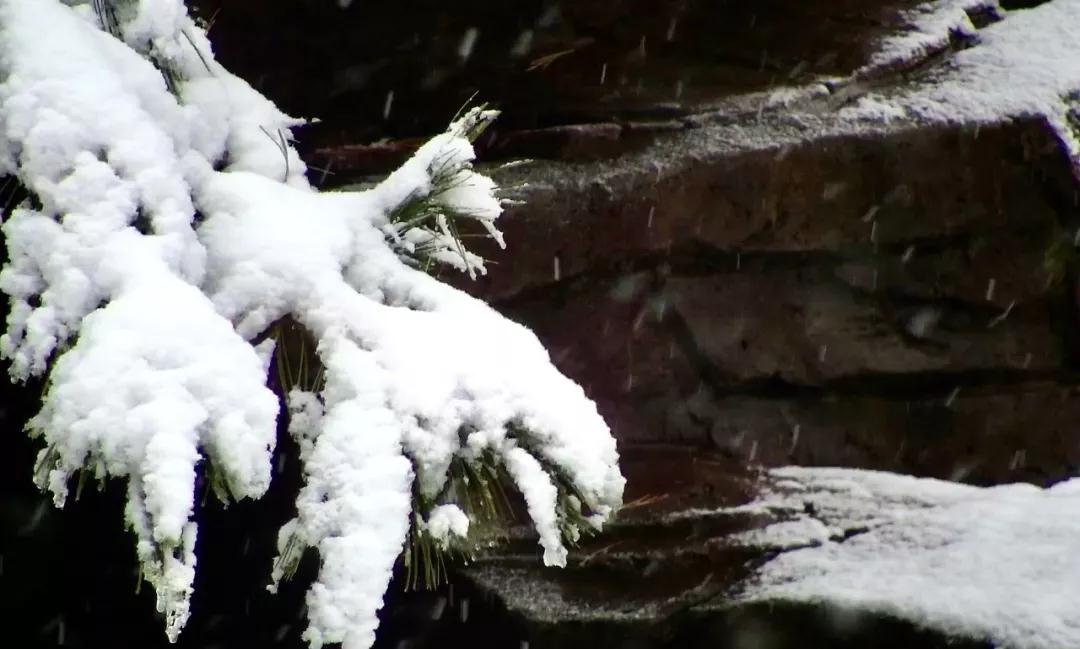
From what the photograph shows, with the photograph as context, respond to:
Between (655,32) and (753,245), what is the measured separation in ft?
2.54

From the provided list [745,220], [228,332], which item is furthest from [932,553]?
[228,332]

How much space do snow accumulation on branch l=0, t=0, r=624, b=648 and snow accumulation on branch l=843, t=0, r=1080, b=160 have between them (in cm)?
162

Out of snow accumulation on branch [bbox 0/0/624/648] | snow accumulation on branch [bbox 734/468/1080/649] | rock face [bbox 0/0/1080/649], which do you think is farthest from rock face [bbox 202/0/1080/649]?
snow accumulation on branch [bbox 0/0/624/648]

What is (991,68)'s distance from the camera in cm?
244

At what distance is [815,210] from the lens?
2379 mm

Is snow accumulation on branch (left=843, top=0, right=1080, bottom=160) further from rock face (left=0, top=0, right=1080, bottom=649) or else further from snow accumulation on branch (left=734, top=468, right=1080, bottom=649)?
snow accumulation on branch (left=734, top=468, right=1080, bottom=649)

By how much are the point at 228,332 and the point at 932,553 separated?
1.51 meters

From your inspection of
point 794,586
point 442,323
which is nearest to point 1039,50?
point 794,586

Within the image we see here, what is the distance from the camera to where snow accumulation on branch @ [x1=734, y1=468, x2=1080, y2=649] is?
1.42 meters

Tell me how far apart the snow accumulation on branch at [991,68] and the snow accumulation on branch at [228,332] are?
1620mm

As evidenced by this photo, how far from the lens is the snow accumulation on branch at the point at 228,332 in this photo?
0.94m

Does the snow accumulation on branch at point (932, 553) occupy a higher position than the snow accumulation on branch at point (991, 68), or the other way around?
the snow accumulation on branch at point (991, 68)

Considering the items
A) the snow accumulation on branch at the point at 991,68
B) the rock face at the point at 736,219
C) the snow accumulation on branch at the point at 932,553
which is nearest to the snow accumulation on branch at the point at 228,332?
the snow accumulation on branch at the point at 932,553

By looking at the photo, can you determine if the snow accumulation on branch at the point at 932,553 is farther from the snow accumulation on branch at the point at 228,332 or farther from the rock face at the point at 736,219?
the snow accumulation on branch at the point at 228,332
